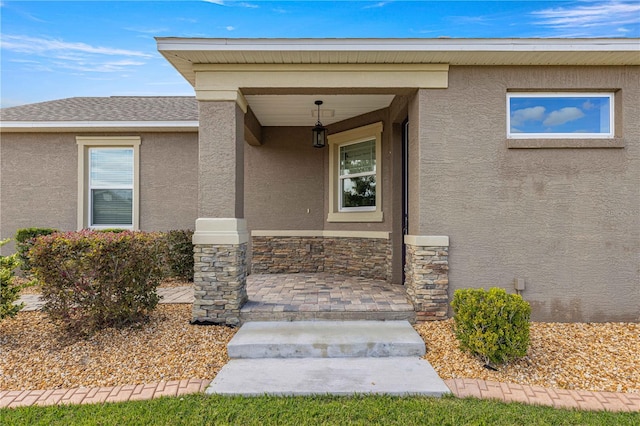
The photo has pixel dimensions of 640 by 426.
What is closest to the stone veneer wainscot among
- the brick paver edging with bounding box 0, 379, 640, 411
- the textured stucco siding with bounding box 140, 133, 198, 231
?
the textured stucco siding with bounding box 140, 133, 198, 231

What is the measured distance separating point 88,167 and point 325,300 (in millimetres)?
6959

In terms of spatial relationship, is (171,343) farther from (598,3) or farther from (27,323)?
(598,3)

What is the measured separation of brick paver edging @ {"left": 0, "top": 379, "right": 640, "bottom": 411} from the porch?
151 centimetres

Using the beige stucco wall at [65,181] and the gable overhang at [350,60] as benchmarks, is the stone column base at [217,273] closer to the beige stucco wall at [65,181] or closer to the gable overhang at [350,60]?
the gable overhang at [350,60]

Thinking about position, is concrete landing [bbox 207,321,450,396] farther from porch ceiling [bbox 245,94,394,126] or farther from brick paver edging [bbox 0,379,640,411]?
porch ceiling [bbox 245,94,394,126]

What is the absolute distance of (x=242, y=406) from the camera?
2.97 metres

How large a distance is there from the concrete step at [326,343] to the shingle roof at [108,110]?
233 inches

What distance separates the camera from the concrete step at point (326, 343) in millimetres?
4000

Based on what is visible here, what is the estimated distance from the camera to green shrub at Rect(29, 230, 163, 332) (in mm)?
4266

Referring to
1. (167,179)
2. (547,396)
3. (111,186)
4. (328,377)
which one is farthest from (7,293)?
(547,396)

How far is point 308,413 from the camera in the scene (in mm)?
2857

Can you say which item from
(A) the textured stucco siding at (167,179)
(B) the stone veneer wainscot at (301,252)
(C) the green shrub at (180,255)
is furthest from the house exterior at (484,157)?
(A) the textured stucco siding at (167,179)

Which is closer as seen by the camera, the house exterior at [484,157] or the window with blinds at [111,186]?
the house exterior at [484,157]

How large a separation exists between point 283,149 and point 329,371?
18.7 ft
